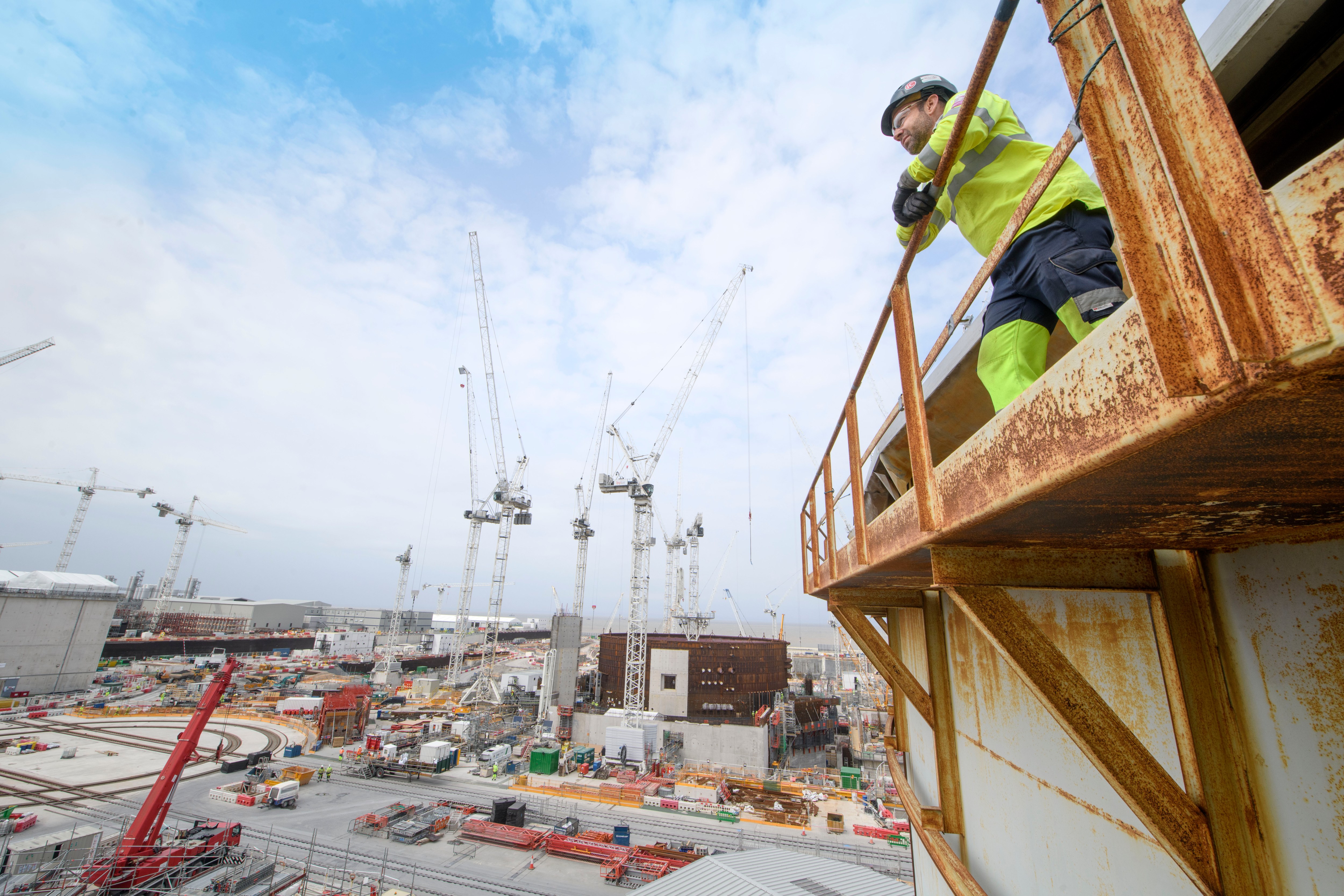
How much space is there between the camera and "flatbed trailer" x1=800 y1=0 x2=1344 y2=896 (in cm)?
78

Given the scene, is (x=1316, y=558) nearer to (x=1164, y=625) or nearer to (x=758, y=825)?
(x=1164, y=625)

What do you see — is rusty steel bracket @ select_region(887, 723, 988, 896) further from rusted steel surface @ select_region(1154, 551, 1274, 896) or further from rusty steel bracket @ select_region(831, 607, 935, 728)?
rusted steel surface @ select_region(1154, 551, 1274, 896)

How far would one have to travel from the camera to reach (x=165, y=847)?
16.3 m

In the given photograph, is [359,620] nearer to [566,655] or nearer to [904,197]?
[566,655]

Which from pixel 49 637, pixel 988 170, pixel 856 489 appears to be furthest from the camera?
pixel 49 637

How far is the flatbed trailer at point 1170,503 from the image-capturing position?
776 mm

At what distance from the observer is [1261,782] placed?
172 centimetres

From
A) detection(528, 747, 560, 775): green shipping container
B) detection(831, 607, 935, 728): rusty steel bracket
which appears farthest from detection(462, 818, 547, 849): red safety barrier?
detection(831, 607, 935, 728): rusty steel bracket

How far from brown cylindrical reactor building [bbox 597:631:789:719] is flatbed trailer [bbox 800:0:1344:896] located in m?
40.0

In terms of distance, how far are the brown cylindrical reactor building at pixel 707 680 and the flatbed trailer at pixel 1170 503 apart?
4000 centimetres

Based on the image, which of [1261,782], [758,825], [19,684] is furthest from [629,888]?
[19,684]

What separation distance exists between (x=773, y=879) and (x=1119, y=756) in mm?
14645

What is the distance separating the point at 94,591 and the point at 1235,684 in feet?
258

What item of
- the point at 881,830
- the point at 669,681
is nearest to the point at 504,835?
the point at 881,830
